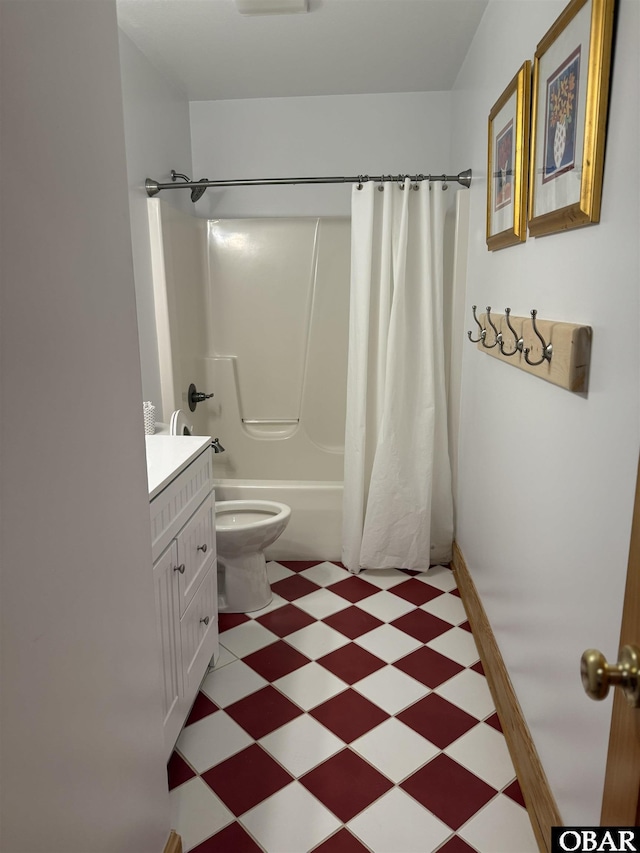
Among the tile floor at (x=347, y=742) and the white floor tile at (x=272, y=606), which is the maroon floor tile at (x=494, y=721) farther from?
the white floor tile at (x=272, y=606)

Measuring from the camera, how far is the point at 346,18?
2281mm

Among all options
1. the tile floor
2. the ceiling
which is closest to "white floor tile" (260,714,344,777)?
the tile floor

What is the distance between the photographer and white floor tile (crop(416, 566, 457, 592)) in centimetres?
268

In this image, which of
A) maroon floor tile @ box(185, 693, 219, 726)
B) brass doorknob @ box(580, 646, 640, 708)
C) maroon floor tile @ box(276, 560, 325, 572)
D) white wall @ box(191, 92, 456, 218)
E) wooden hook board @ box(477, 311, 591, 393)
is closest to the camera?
brass doorknob @ box(580, 646, 640, 708)

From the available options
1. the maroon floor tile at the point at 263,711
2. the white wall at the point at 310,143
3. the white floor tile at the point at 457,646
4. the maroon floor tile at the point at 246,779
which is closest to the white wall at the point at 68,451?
the maroon floor tile at the point at 246,779

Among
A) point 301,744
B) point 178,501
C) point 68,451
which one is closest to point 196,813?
point 301,744

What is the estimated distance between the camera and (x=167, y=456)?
5.78 feet

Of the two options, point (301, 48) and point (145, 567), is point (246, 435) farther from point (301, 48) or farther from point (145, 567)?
point (145, 567)

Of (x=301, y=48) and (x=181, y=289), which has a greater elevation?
(x=301, y=48)

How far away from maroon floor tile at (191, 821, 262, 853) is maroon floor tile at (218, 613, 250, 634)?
0.92 meters

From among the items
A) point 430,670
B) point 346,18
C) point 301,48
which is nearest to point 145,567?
point 430,670

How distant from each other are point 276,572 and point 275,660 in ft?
2.27

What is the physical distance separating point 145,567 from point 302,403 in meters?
2.21

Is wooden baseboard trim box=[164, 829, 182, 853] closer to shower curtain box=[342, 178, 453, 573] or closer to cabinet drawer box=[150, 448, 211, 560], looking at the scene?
cabinet drawer box=[150, 448, 211, 560]
